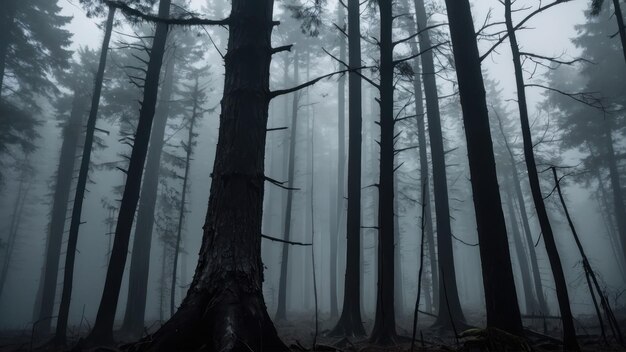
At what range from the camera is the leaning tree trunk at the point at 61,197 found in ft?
50.3

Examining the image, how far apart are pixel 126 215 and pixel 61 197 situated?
13.3 meters

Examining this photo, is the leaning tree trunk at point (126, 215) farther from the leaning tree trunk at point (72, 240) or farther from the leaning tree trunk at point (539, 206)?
the leaning tree trunk at point (539, 206)

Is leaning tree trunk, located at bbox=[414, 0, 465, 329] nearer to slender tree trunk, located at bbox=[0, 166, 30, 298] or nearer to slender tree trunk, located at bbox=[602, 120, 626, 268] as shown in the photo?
slender tree trunk, located at bbox=[602, 120, 626, 268]

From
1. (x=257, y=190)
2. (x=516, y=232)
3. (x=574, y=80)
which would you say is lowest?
(x=257, y=190)

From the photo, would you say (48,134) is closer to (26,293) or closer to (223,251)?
(26,293)

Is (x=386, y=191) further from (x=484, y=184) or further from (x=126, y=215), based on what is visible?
(x=126, y=215)

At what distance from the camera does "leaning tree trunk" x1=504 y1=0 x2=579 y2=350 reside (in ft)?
14.1

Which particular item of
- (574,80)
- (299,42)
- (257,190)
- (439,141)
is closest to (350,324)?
(257,190)

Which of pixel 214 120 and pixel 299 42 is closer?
pixel 299 42

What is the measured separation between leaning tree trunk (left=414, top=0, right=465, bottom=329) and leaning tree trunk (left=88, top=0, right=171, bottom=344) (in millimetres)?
7290

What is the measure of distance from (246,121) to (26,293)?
2069 inches

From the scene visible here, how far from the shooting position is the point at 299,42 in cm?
2292

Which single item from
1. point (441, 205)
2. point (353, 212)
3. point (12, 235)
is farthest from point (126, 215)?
point (12, 235)

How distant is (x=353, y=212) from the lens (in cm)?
934
